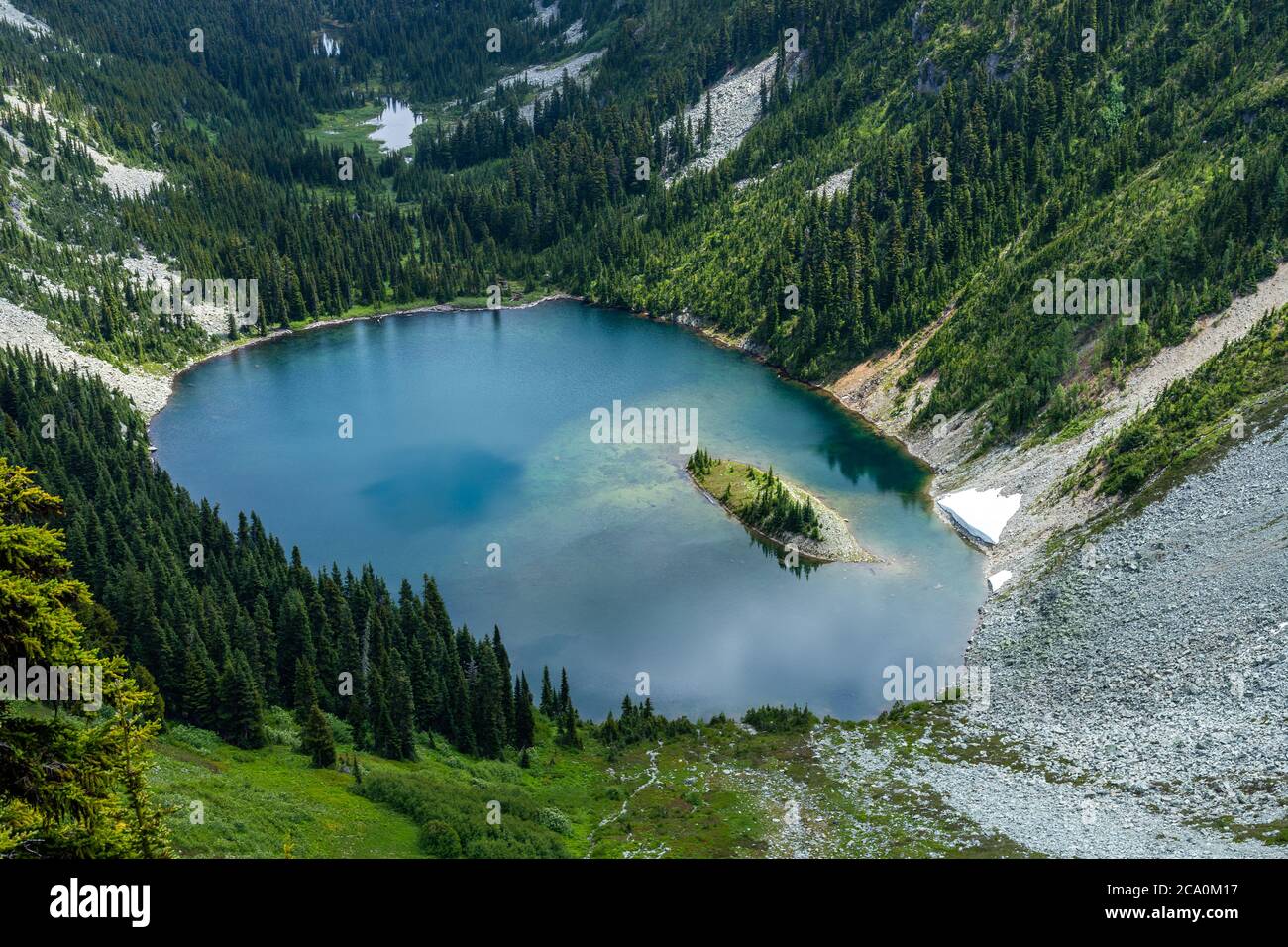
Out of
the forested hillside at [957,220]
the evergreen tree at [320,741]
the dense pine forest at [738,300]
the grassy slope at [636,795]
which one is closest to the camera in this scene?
the grassy slope at [636,795]

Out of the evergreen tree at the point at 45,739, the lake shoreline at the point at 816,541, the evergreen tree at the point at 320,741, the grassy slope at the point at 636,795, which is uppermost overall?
the lake shoreline at the point at 816,541

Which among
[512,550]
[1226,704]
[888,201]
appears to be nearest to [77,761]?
[1226,704]

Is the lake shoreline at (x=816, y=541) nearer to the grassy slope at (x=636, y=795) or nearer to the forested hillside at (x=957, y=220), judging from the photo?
the forested hillside at (x=957, y=220)

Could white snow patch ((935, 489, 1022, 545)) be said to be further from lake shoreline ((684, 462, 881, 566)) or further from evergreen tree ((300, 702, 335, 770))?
evergreen tree ((300, 702, 335, 770))

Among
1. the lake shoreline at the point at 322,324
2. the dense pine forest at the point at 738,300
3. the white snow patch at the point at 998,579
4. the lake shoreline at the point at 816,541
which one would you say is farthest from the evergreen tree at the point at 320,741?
the lake shoreline at the point at 322,324

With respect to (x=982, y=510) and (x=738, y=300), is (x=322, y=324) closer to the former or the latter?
(x=738, y=300)

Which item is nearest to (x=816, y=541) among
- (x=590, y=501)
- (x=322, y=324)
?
(x=590, y=501)
